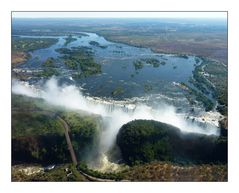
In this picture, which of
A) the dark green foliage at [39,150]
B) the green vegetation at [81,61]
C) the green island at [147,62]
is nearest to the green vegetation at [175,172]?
the dark green foliage at [39,150]

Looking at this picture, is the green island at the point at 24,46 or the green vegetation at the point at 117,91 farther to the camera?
the green island at the point at 24,46

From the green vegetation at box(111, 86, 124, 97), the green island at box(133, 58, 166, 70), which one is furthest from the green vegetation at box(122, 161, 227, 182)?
the green island at box(133, 58, 166, 70)

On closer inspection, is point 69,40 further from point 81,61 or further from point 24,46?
point 81,61

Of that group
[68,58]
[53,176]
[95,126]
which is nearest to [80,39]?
[68,58]

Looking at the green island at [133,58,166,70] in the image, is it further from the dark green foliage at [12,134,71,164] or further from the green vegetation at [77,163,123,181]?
the green vegetation at [77,163,123,181]

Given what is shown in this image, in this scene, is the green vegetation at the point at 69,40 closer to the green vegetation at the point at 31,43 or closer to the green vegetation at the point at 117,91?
the green vegetation at the point at 31,43

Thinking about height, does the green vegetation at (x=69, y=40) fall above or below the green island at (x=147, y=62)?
above
